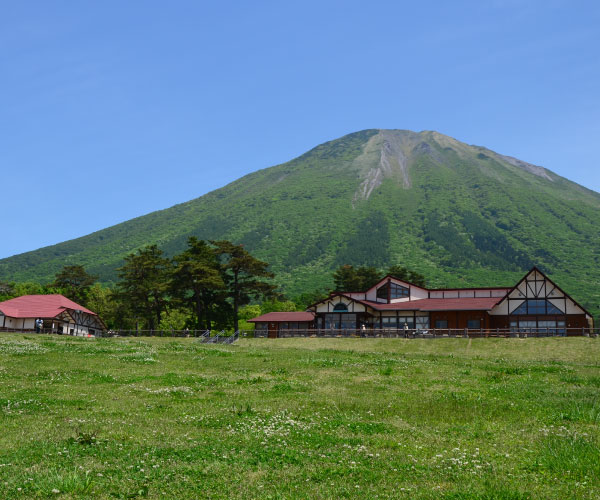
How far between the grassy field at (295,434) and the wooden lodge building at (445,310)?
38.2 meters

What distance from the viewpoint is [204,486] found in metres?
9.52

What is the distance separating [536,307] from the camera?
63594 millimetres

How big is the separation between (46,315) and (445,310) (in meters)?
53.3

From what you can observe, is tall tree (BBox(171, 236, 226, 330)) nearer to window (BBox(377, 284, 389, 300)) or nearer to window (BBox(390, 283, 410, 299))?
window (BBox(377, 284, 389, 300))

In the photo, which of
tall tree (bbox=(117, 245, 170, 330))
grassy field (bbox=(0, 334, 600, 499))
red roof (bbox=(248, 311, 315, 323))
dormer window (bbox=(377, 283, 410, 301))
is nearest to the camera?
grassy field (bbox=(0, 334, 600, 499))

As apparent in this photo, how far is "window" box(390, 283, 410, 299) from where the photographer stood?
245 ft

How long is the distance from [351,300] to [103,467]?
60980 millimetres

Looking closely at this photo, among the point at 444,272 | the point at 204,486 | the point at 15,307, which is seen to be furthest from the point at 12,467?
the point at 444,272

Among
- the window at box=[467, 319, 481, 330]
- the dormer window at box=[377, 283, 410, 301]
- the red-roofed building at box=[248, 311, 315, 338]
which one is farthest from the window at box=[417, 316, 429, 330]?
the red-roofed building at box=[248, 311, 315, 338]

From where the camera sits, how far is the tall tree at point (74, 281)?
99.5 m

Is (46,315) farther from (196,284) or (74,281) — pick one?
(74,281)

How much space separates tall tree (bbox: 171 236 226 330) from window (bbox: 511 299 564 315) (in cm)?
3707

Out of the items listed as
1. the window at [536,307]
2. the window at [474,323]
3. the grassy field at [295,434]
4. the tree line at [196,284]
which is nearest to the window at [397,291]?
the window at [474,323]

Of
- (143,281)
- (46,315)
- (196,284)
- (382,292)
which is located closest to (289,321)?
(382,292)
